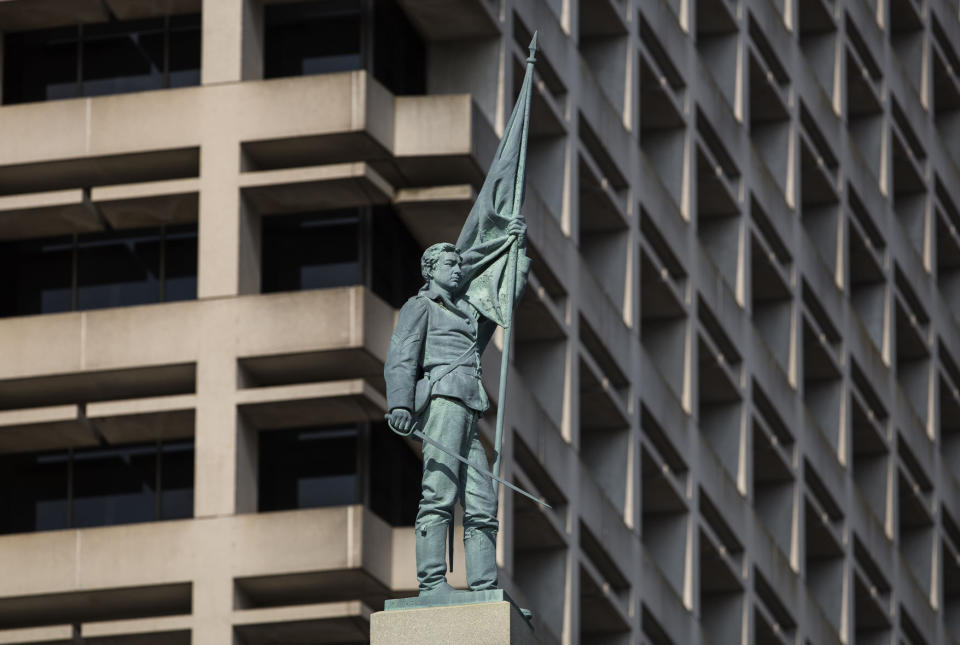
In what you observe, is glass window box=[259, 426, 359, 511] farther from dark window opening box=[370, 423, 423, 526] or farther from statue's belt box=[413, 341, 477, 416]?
statue's belt box=[413, 341, 477, 416]

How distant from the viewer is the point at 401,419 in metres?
26.7

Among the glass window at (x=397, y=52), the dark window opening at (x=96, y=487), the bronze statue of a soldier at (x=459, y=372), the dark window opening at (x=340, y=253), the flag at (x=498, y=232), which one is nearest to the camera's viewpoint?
the bronze statue of a soldier at (x=459, y=372)

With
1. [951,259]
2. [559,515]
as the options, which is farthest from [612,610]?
[951,259]

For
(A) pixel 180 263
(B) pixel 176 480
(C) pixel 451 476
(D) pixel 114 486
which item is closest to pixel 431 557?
(C) pixel 451 476

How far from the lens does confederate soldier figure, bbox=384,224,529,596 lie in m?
26.6

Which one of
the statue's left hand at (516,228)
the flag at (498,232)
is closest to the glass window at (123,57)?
the flag at (498,232)

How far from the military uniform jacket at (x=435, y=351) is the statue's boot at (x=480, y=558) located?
1.27 meters

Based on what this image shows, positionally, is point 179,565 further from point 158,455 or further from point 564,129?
point 564,129

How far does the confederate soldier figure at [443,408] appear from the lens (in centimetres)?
2664

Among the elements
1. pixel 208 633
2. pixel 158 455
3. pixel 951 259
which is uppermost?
pixel 951 259

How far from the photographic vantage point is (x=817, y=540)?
73375mm

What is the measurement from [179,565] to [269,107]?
8.86 metres

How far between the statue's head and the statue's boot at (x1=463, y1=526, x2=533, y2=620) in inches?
101

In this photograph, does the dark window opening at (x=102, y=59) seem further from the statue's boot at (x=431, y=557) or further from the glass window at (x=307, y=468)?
the statue's boot at (x=431, y=557)
